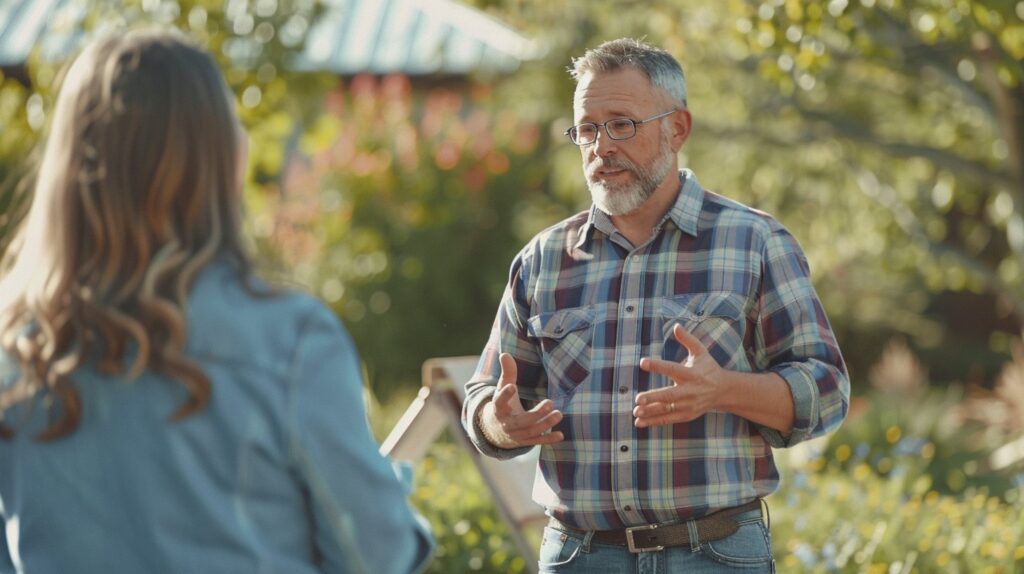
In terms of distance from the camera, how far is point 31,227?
5.89ft

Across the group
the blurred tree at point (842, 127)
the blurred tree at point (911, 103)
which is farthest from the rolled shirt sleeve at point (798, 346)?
the blurred tree at point (842, 127)

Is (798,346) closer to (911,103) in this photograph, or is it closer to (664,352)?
(664,352)

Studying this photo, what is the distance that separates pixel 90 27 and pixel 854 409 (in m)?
5.86

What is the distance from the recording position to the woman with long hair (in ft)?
5.62

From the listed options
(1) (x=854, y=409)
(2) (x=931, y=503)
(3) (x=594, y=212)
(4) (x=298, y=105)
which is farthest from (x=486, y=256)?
(3) (x=594, y=212)

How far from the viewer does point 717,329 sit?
2875mm

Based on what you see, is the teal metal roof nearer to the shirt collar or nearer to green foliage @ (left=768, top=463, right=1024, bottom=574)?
green foliage @ (left=768, top=463, right=1024, bottom=574)

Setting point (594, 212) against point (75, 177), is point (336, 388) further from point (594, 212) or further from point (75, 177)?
point (594, 212)

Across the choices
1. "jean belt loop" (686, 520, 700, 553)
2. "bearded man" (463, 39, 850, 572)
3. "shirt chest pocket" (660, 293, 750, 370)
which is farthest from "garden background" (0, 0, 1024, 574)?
"jean belt loop" (686, 520, 700, 553)

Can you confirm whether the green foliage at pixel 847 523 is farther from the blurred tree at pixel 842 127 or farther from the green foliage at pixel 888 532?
the blurred tree at pixel 842 127

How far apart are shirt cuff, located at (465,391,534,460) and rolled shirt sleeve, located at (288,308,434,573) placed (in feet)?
3.89

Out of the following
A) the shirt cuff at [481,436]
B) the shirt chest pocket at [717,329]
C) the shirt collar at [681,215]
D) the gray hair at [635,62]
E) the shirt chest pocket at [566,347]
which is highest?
the gray hair at [635,62]

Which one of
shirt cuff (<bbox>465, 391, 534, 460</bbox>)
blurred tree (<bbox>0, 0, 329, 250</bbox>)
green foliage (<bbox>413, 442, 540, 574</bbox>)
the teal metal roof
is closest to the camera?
shirt cuff (<bbox>465, 391, 534, 460</bbox>)

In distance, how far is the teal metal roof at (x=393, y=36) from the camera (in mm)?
16172
